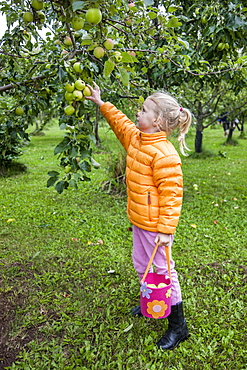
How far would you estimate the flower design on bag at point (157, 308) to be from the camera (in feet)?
5.82

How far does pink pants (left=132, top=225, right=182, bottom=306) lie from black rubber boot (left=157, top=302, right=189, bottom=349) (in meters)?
0.07

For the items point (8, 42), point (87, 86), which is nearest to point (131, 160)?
point (87, 86)

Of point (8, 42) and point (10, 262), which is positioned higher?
point (8, 42)

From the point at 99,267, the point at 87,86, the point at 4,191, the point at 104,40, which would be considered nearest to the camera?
the point at 104,40

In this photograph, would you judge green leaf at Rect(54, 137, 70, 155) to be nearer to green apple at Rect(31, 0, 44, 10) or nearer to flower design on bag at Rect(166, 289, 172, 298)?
green apple at Rect(31, 0, 44, 10)

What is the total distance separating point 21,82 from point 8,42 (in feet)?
0.95

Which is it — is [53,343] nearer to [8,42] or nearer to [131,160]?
[131,160]

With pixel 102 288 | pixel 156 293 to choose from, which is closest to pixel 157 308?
pixel 156 293

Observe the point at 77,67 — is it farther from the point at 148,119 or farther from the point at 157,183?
the point at 157,183

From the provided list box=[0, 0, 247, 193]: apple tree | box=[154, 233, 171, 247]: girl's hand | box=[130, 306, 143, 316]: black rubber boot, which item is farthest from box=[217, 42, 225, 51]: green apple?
box=[130, 306, 143, 316]: black rubber boot

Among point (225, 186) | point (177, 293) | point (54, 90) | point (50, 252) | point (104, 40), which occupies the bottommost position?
point (225, 186)

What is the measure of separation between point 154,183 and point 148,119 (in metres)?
0.36

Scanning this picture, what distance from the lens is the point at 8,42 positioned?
1.91 metres

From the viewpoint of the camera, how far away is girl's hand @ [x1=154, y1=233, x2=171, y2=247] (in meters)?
1.69
